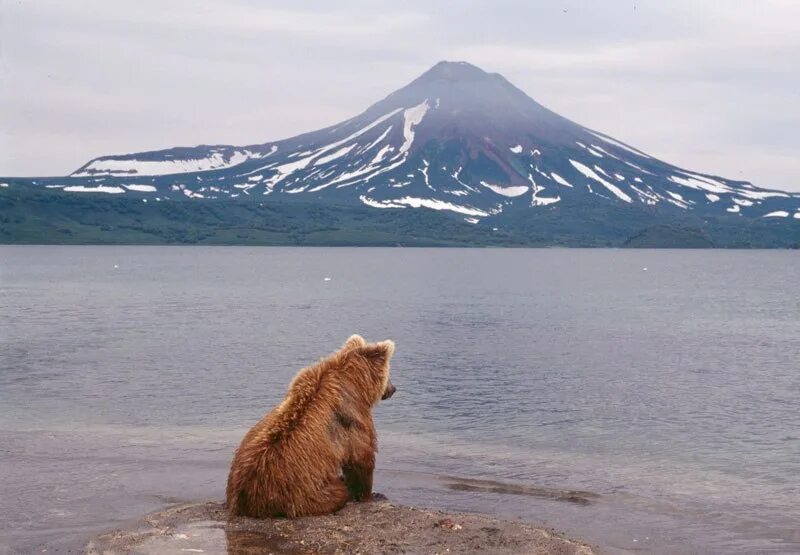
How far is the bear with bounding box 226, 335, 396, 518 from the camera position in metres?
11.6

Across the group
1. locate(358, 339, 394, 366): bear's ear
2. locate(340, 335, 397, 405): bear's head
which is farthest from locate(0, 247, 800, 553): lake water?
locate(358, 339, 394, 366): bear's ear

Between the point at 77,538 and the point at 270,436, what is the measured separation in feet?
8.54

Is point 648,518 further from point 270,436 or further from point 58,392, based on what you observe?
point 58,392

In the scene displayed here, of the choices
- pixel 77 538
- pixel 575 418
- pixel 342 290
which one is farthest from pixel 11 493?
pixel 342 290

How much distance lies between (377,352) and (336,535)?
272 centimetres

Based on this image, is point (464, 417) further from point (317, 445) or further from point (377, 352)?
point (317, 445)

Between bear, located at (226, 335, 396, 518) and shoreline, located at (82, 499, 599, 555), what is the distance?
0.24 meters

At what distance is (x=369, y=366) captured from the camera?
12844mm

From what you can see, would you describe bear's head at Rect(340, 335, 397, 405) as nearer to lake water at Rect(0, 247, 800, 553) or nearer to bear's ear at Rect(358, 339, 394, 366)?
bear's ear at Rect(358, 339, 394, 366)

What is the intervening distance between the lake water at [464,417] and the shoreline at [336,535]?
1.11 meters

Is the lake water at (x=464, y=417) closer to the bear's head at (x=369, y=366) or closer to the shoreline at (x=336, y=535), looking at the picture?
the shoreline at (x=336, y=535)

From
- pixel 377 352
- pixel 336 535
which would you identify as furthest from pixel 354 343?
pixel 336 535

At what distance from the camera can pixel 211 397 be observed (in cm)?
2589

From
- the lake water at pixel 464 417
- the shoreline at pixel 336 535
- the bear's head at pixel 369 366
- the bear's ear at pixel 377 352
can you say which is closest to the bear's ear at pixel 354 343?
the bear's head at pixel 369 366
